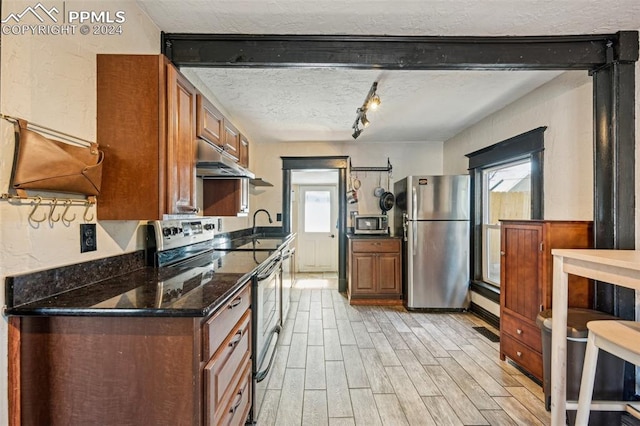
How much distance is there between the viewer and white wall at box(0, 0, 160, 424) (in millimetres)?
940

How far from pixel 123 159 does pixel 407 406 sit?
2.19 meters

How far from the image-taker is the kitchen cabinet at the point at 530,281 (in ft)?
6.51

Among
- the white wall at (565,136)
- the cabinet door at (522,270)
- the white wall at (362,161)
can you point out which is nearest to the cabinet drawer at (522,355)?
the cabinet door at (522,270)

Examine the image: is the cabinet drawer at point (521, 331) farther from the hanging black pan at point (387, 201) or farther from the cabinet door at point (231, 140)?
the cabinet door at point (231, 140)

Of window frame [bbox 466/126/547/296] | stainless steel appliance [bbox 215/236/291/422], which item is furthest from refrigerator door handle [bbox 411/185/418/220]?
stainless steel appliance [bbox 215/236/291/422]

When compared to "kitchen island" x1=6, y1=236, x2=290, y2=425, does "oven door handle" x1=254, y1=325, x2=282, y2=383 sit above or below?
below

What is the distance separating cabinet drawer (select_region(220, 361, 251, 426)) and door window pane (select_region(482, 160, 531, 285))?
2.89 metres

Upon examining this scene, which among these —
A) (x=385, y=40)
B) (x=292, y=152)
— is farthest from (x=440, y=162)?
(x=385, y=40)

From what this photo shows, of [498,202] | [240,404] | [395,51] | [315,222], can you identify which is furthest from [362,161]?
[240,404]

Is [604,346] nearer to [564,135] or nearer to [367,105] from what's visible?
[564,135]

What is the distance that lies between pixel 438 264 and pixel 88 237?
362cm

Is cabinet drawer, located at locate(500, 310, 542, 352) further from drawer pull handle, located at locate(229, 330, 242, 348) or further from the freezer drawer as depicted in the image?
drawer pull handle, located at locate(229, 330, 242, 348)

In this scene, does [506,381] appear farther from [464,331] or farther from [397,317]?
[397,317]

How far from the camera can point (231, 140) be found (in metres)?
2.64
